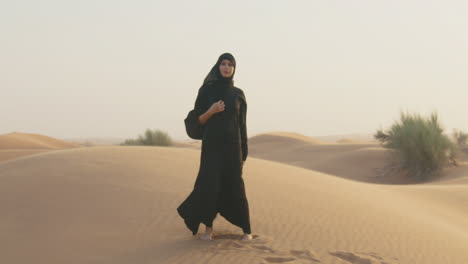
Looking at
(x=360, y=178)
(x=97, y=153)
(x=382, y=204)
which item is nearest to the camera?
(x=382, y=204)

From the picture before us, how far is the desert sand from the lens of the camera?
5.02 metres

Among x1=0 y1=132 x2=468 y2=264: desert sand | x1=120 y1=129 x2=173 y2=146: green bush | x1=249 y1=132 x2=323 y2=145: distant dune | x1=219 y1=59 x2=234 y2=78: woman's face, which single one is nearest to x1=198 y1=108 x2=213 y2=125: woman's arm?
x1=219 y1=59 x2=234 y2=78: woman's face

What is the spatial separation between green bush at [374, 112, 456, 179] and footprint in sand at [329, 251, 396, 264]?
510 inches

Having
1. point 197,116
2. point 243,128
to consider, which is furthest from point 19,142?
point 243,128

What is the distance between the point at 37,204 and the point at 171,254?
258cm

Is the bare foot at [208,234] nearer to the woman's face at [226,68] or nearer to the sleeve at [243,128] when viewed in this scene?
the sleeve at [243,128]

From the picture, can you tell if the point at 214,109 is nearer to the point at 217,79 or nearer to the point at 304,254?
the point at 217,79

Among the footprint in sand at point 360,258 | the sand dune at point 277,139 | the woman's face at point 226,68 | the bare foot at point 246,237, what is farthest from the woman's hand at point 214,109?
the sand dune at point 277,139

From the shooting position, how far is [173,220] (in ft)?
19.4

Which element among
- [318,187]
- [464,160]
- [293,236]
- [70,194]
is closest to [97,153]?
[70,194]

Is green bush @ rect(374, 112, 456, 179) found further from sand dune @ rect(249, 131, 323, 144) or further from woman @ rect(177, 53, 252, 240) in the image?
sand dune @ rect(249, 131, 323, 144)

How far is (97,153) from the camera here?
8.97m

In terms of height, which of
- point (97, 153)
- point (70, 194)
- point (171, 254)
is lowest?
point (171, 254)

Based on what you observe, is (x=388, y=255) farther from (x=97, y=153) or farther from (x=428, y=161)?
(x=428, y=161)
